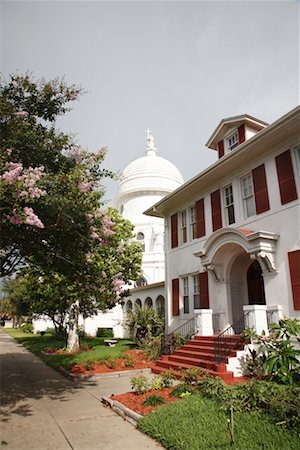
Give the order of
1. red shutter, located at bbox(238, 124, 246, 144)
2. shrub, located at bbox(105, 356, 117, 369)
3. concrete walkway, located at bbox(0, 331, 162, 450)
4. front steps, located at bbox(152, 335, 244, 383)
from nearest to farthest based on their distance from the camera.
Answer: concrete walkway, located at bbox(0, 331, 162, 450), front steps, located at bbox(152, 335, 244, 383), shrub, located at bbox(105, 356, 117, 369), red shutter, located at bbox(238, 124, 246, 144)

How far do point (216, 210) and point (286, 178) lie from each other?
3.69m

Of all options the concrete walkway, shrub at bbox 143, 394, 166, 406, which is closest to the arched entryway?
the concrete walkway

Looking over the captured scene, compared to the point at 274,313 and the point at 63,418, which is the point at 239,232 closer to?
the point at 274,313

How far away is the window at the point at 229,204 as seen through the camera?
13117 millimetres

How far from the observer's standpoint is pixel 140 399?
7.83m

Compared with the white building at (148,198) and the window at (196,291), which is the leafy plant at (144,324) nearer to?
the window at (196,291)

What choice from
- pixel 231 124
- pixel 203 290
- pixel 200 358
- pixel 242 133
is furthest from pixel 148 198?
pixel 200 358

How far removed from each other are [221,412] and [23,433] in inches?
146

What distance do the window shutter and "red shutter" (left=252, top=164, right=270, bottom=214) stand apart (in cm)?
192

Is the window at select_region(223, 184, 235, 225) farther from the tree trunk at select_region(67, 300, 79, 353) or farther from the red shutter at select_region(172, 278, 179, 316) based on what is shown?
the tree trunk at select_region(67, 300, 79, 353)

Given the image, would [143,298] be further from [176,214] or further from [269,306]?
[269,306]

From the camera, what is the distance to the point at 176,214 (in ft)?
54.5

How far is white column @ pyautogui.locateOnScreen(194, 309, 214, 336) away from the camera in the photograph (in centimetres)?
1241

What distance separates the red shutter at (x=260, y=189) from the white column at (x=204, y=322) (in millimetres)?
4199
